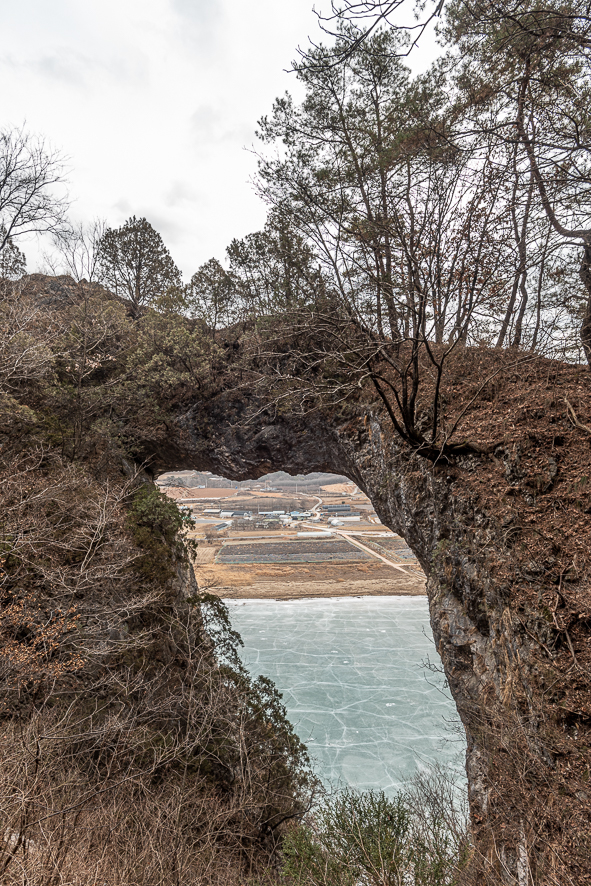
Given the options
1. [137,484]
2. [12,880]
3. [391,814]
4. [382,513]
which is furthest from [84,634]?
[382,513]

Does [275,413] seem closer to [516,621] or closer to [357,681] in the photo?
[516,621]

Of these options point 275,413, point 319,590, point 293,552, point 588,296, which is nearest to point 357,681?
point 319,590

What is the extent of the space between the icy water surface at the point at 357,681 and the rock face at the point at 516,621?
11.4 ft

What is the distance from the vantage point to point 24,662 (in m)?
5.02

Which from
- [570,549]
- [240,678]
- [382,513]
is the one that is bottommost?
[240,678]

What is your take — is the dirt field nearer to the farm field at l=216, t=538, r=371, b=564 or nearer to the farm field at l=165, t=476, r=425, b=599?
the farm field at l=165, t=476, r=425, b=599

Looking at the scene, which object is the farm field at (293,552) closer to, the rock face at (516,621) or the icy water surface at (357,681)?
the icy water surface at (357,681)

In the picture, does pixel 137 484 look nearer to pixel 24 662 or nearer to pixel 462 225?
pixel 24 662

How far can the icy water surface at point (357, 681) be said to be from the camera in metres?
12.4

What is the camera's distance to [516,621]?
4.65m

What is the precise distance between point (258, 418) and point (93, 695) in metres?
8.81

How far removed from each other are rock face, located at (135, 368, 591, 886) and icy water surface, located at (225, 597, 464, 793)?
3.47 m

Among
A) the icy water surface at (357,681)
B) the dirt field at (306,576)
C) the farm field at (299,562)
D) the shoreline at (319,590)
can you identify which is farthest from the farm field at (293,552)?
the icy water surface at (357,681)

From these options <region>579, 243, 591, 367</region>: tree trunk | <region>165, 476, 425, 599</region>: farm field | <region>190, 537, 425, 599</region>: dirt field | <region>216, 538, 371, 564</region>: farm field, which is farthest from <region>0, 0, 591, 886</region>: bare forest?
<region>216, 538, 371, 564</region>: farm field
